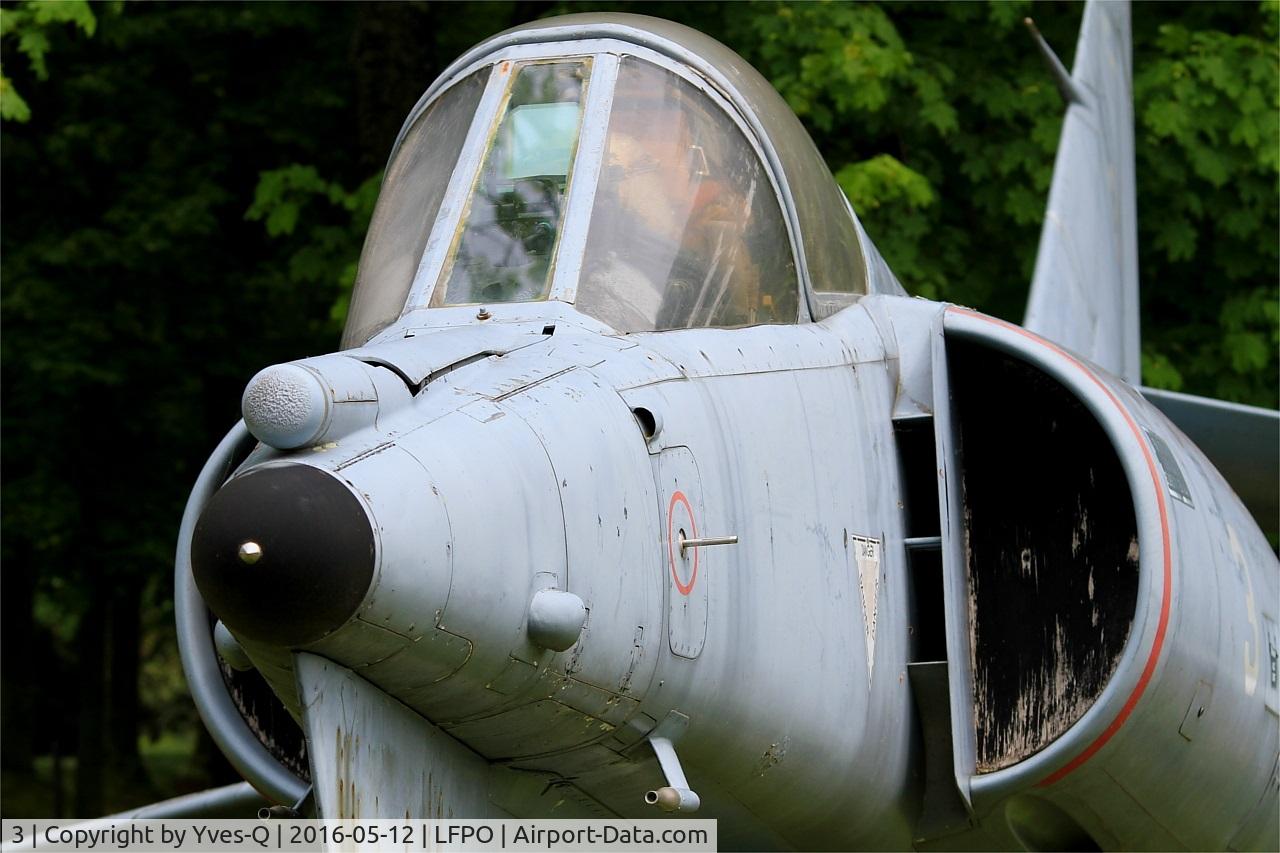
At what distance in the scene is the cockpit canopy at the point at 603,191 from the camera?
13.0ft

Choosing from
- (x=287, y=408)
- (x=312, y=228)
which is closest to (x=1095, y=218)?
(x=312, y=228)

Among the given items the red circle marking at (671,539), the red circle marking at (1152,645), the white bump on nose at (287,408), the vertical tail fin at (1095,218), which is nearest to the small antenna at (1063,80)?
the vertical tail fin at (1095,218)

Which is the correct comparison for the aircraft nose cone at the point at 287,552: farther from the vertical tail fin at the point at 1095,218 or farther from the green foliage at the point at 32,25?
the green foliage at the point at 32,25

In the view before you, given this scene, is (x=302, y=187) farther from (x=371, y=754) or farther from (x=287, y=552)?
(x=287, y=552)

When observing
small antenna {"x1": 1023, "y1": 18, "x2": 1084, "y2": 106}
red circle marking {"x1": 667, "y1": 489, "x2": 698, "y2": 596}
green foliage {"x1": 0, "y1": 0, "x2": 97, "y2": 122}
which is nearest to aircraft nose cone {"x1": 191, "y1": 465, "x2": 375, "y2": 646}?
red circle marking {"x1": 667, "y1": 489, "x2": 698, "y2": 596}

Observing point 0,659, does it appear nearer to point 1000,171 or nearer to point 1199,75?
point 1000,171

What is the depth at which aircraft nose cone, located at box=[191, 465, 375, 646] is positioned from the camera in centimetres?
269

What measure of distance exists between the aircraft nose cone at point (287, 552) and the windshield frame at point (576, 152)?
4.09 ft

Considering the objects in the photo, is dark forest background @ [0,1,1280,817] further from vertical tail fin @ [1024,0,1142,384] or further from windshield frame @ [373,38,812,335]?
windshield frame @ [373,38,812,335]

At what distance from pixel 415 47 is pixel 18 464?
4.65 metres

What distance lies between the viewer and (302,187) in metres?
11.1

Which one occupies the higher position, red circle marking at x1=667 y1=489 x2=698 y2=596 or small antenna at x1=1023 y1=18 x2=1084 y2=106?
small antenna at x1=1023 y1=18 x2=1084 y2=106

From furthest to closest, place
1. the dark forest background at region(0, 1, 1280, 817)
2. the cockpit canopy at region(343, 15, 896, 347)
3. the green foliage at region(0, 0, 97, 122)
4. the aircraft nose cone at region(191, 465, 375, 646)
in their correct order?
the dark forest background at region(0, 1, 1280, 817) < the green foliage at region(0, 0, 97, 122) < the cockpit canopy at region(343, 15, 896, 347) < the aircraft nose cone at region(191, 465, 375, 646)
